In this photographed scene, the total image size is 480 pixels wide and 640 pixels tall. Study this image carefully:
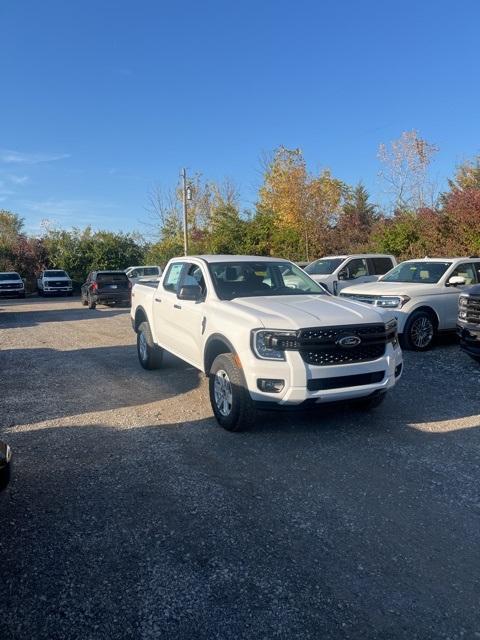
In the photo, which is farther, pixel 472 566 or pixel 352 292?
pixel 352 292

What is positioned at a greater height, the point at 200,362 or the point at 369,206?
the point at 369,206

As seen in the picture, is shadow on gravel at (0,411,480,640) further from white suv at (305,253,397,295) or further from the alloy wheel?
white suv at (305,253,397,295)

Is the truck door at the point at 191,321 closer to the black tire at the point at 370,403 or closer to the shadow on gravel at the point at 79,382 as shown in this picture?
the shadow on gravel at the point at 79,382

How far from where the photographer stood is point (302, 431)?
17.5ft

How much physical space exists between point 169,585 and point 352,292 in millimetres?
8256

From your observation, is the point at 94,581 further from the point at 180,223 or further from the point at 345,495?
the point at 180,223

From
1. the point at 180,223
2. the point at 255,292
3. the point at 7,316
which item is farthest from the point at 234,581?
the point at 180,223

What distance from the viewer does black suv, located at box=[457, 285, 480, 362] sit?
24.9 ft

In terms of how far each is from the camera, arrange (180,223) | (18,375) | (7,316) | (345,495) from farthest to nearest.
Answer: (180,223) → (7,316) → (18,375) → (345,495)

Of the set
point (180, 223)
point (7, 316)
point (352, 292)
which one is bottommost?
point (7, 316)

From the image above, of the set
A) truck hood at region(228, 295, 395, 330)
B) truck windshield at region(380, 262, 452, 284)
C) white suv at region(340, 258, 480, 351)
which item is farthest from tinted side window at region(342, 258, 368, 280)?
truck hood at region(228, 295, 395, 330)

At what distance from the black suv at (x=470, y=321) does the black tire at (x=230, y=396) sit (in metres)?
4.22

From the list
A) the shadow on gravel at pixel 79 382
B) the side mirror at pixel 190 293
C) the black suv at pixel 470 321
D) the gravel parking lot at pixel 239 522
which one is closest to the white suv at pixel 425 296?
the black suv at pixel 470 321

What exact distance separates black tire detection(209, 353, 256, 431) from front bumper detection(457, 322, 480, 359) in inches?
166
